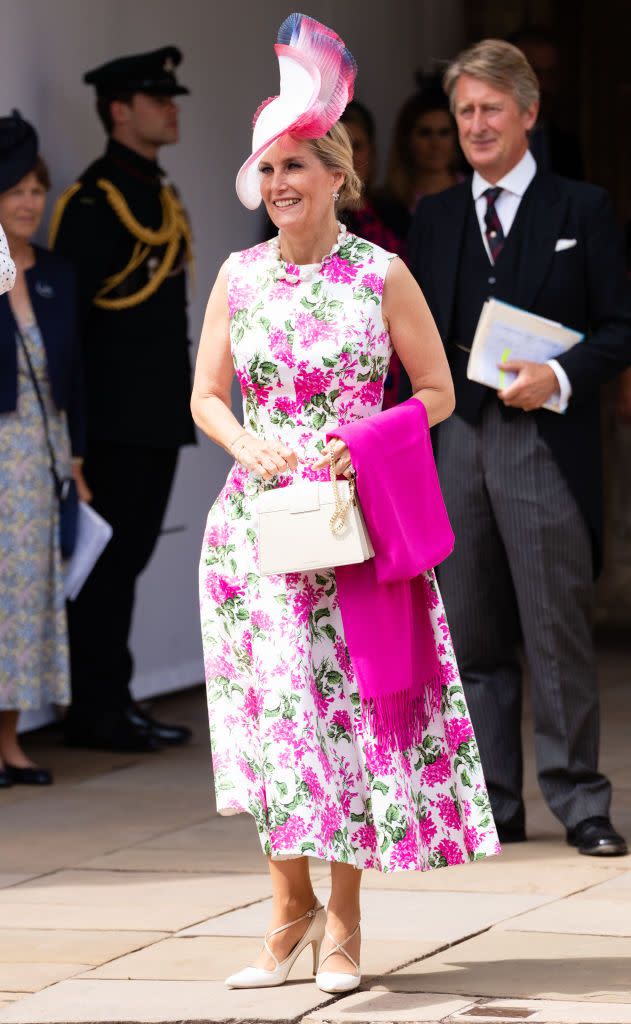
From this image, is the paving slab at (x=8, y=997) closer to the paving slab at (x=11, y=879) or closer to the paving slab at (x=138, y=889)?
the paving slab at (x=138, y=889)

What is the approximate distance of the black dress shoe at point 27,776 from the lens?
6.27 metres

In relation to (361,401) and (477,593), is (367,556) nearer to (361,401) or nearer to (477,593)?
(361,401)

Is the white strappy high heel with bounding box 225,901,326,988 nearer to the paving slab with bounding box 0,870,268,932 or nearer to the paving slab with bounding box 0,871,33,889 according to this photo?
the paving slab with bounding box 0,870,268,932

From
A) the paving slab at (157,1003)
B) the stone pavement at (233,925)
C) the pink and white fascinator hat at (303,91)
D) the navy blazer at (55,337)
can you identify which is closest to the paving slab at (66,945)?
the stone pavement at (233,925)

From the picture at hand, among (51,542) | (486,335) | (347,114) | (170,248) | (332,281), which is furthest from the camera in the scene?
(347,114)

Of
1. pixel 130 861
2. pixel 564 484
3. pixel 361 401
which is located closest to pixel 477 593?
pixel 564 484

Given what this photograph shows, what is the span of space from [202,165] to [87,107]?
2.63ft

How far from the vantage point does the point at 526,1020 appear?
357cm

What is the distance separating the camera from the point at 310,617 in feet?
12.6

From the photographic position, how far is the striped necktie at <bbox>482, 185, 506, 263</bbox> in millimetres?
5164

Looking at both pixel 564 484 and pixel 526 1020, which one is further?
pixel 564 484

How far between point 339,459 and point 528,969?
3.45ft

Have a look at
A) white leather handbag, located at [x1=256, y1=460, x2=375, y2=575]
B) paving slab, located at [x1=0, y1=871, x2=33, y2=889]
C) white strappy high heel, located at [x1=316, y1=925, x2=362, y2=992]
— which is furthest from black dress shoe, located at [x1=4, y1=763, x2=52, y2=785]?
white leather handbag, located at [x1=256, y1=460, x2=375, y2=575]

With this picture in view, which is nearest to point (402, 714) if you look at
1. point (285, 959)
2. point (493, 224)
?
point (285, 959)
